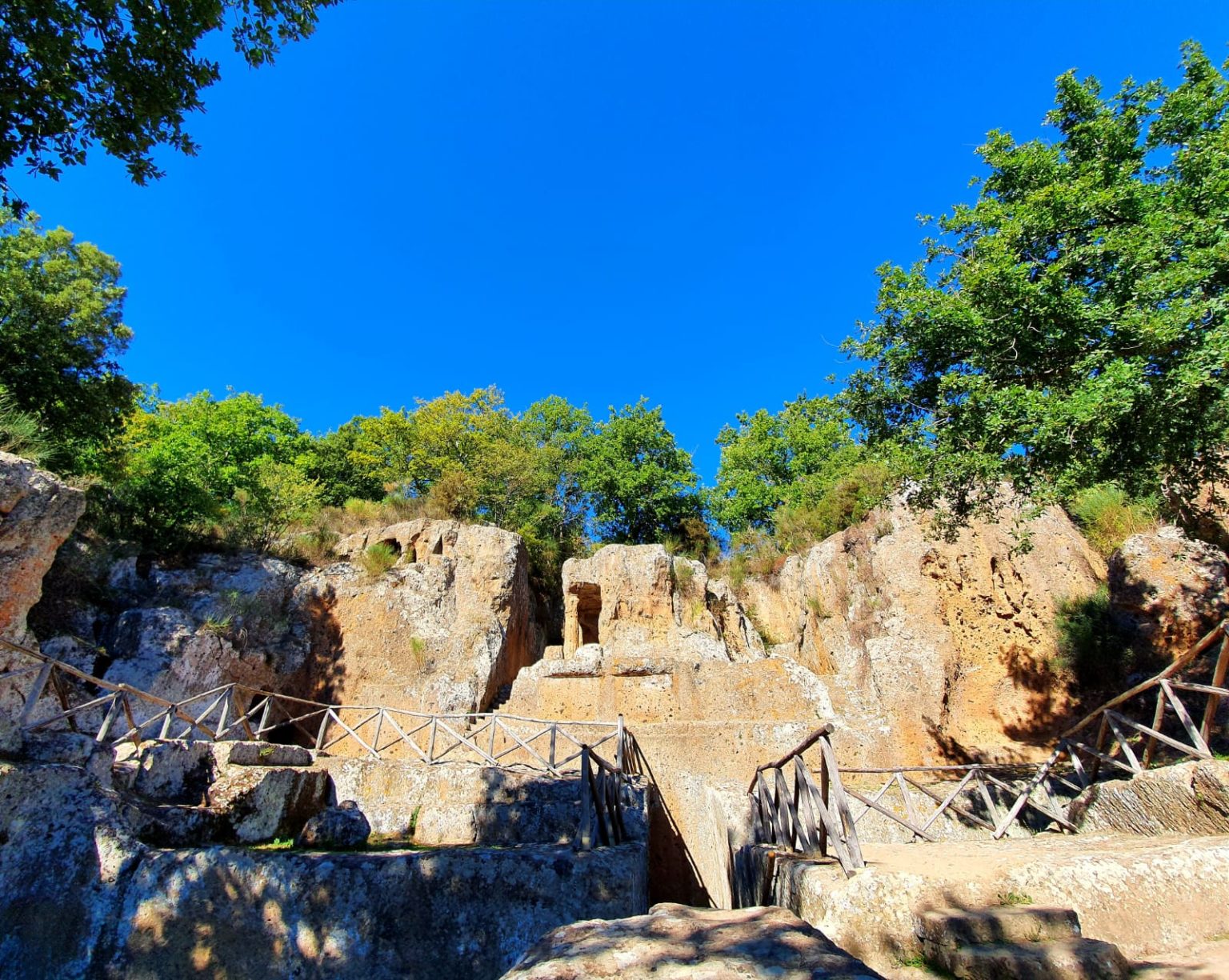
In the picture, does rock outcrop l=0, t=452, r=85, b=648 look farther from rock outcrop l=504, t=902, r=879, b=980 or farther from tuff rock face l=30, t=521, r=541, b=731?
rock outcrop l=504, t=902, r=879, b=980

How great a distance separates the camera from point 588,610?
18062 millimetres

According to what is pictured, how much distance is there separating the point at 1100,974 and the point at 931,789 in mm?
7643

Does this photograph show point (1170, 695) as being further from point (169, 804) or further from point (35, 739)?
point (35, 739)

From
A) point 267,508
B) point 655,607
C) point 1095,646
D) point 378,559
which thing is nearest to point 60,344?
point 267,508

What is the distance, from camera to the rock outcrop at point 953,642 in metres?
10.7

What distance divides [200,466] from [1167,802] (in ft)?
74.7

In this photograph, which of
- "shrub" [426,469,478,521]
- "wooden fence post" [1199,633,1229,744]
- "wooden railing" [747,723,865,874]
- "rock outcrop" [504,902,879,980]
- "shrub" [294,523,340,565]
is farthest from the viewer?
"shrub" [426,469,478,521]

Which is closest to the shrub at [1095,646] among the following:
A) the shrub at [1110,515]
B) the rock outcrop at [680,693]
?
the shrub at [1110,515]

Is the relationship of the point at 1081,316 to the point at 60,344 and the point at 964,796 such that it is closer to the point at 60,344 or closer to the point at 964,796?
the point at 964,796

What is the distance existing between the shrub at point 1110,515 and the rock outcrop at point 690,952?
42.6 ft

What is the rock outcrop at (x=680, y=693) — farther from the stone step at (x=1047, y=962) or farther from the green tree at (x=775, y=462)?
the green tree at (x=775, y=462)

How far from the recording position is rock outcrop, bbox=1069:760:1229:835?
5.27 metres

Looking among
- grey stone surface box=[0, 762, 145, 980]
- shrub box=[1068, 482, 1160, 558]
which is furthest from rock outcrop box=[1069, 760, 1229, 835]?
grey stone surface box=[0, 762, 145, 980]

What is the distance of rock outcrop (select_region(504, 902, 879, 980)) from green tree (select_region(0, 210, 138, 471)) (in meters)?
15.0
